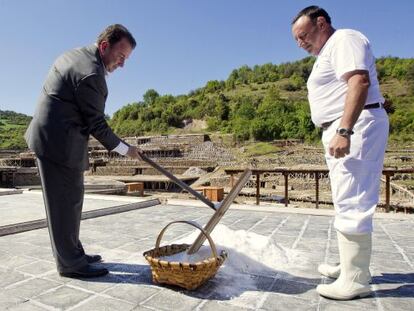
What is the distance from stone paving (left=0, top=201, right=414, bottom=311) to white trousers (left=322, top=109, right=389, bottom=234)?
442 mm

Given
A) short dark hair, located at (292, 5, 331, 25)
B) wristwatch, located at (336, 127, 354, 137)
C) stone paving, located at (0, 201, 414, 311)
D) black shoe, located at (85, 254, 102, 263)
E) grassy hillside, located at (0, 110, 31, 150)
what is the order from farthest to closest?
1. grassy hillside, located at (0, 110, 31, 150)
2. black shoe, located at (85, 254, 102, 263)
3. short dark hair, located at (292, 5, 331, 25)
4. stone paving, located at (0, 201, 414, 311)
5. wristwatch, located at (336, 127, 354, 137)

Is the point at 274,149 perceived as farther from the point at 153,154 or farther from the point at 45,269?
the point at 45,269

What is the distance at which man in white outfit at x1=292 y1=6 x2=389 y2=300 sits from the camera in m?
1.73

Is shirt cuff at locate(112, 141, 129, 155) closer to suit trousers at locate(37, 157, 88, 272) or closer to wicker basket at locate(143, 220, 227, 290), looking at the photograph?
suit trousers at locate(37, 157, 88, 272)

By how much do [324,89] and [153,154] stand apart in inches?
1501

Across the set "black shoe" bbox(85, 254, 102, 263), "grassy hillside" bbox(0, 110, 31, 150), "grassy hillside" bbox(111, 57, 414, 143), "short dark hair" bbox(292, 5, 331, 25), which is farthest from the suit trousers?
"grassy hillside" bbox(0, 110, 31, 150)

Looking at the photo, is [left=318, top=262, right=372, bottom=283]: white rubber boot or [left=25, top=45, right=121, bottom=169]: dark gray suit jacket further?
[left=318, top=262, right=372, bottom=283]: white rubber boot

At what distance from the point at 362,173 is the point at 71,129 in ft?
5.38

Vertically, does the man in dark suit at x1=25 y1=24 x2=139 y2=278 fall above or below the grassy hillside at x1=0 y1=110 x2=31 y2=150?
below

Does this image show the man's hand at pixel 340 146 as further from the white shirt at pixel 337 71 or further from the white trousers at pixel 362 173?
the white shirt at pixel 337 71

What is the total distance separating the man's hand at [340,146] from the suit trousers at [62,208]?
1530 millimetres

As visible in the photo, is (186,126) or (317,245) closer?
(317,245)

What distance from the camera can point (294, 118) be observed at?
156ft

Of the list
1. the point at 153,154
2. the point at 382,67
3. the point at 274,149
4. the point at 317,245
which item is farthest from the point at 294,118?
the point at 317,245
